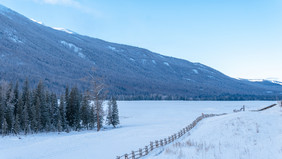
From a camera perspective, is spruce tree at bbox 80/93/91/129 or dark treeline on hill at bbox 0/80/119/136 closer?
dark treeline on hill at bbox 0/80/119/136

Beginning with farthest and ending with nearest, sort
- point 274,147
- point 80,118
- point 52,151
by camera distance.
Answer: point 80,118
point 52,151
point 274,147

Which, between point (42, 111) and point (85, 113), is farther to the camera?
point (85, 113)

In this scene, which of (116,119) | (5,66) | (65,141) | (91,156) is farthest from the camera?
(5,66)

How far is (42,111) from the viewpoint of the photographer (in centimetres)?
4372

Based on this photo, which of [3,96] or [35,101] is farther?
[35,101]

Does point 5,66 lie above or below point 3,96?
above

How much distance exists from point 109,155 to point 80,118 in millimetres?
30219

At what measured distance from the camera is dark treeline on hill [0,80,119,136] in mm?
39438

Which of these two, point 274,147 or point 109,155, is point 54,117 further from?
point 274,147

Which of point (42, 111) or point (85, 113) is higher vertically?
point (42, 111)

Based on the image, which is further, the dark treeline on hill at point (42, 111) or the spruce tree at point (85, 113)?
the spruce tree at point (85, 113)

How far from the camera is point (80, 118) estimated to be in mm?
49281

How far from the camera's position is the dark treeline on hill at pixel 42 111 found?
1553 inches

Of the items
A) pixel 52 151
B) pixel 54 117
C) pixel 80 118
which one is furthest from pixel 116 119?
pixel 52 151
